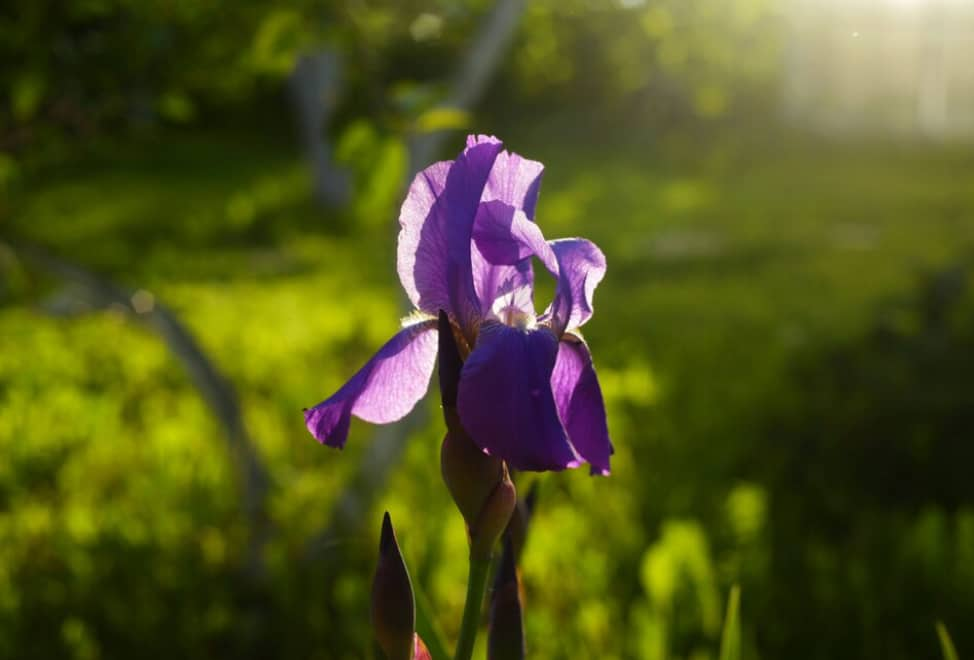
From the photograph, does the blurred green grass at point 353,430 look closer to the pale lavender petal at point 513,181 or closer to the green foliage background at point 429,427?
the green foliage background at point 429,427

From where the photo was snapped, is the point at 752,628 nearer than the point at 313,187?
Yes

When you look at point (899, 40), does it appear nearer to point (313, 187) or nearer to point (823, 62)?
point (823, 62)

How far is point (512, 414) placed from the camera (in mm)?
734

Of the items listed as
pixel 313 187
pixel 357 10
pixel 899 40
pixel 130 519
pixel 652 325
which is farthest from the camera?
pixel 899 40

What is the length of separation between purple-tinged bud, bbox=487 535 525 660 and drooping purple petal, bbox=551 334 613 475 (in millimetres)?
156

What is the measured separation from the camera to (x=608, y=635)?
264 cm

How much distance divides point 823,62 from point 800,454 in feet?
55.6

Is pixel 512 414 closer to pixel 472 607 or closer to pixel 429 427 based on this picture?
pixel 472 607

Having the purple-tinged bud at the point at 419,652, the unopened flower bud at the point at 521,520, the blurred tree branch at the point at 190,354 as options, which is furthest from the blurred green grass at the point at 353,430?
the purple-tinged bud at the point at 419,652

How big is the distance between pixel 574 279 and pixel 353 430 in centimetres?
383

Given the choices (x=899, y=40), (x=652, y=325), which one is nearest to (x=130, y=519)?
(x=652, y=325)

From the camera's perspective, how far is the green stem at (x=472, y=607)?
0.82 m

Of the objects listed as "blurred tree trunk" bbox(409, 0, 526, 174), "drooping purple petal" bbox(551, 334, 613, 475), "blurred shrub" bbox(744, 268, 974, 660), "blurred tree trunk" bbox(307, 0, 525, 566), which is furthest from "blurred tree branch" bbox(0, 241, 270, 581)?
"drooping purple petal" bbox(551, 334, 613, 475)

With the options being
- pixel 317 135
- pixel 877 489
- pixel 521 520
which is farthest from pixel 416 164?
pixel 317 135
